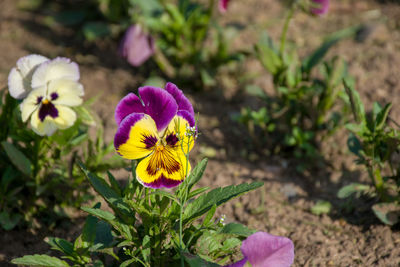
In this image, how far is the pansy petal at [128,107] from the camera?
1.44 metres

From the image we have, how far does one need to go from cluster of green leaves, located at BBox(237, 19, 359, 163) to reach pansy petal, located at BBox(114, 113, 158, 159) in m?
1.23

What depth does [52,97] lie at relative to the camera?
184cm

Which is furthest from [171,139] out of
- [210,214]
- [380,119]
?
[380,119]

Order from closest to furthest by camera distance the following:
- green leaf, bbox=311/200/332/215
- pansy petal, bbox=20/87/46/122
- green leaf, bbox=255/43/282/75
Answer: pansy petal, bbox=20/87/46/122
green leaf, bbox=311/200/332/215
green leaf, bbox=255/43/282/75

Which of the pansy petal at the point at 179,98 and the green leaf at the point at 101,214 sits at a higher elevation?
the pansy petal at the point at 179,98

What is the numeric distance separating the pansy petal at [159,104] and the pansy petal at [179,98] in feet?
0.14

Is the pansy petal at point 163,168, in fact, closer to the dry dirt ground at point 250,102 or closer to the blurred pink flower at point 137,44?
the dry dirt ground at point 250,102

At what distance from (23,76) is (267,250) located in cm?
114

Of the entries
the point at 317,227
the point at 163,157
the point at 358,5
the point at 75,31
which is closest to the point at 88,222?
the point at 163,157

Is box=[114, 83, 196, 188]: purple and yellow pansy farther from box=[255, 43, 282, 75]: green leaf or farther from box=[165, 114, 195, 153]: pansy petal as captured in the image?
box=[255, 43, 282, 75]: green leaf

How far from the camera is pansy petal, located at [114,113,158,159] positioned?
4.66ft

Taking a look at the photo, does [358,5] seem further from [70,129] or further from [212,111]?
[70,129]

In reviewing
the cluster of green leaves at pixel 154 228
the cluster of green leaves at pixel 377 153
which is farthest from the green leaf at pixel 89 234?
the cluster of green leaves at pixel 377 153


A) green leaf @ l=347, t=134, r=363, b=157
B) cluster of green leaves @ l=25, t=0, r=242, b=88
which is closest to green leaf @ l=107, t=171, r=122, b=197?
green leaf @ l=347, t=134, r=363, b=157
